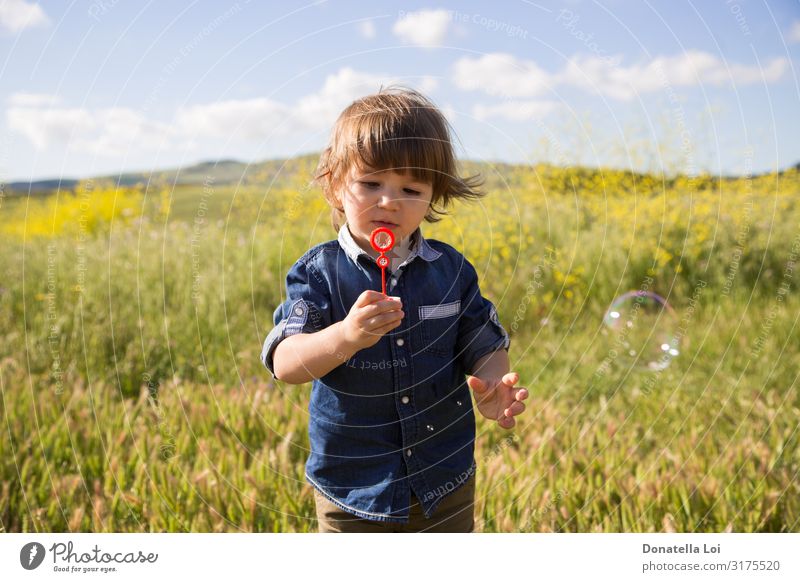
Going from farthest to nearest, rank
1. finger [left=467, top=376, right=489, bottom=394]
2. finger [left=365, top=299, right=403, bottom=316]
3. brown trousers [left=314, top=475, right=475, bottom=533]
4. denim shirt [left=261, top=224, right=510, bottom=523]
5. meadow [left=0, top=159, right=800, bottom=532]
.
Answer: meadow [left=0, top=159, right=800, bottom=532] < brown trousers [left=314, top=475, right=475, bottom=533] < denim shirt [left=261, top=224, right=510, bottom=523] < finger [left=467, top=376, right=489, bottom=394] < finger [left=365, top=299, right=403, bottom=316]

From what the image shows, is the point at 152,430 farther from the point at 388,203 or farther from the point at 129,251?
the point at 129,251

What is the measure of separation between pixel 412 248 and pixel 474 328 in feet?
0.88

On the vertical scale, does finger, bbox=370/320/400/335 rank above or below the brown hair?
below

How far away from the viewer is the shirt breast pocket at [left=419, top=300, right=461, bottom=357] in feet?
6.41

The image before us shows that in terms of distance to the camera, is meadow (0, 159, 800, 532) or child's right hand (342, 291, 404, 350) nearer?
child's right hand (342, 291, 404, 350)

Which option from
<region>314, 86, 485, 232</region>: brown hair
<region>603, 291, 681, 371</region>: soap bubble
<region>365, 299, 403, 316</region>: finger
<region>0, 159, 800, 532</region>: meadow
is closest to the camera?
<region>365, 299, 403, 316</region>: finger

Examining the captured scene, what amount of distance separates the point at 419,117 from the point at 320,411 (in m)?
0.78

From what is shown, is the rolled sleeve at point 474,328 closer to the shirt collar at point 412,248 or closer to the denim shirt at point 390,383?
the denim shirt at point 390,383

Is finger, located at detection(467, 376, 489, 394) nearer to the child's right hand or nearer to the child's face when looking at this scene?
the child's right hand

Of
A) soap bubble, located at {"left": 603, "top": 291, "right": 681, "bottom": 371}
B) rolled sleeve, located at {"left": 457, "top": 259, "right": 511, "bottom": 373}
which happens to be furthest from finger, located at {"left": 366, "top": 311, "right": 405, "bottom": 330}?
soap bubble, located at {"left": 603, "top": 291, "right": 681, "bottom": 371}

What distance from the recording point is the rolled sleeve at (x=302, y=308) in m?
1.85

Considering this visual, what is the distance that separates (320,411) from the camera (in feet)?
6.59
